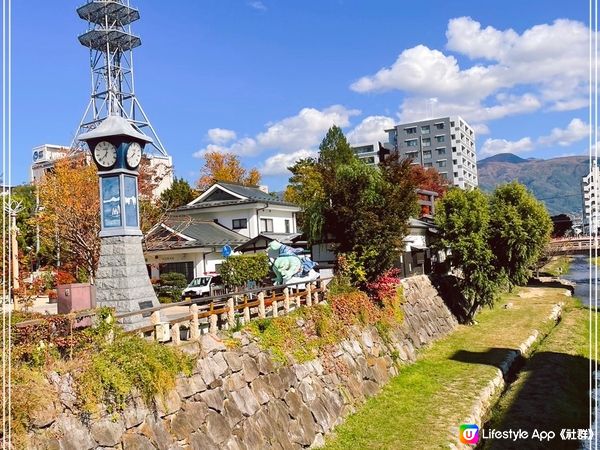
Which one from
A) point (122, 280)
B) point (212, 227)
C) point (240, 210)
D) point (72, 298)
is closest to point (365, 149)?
point (240, 210)

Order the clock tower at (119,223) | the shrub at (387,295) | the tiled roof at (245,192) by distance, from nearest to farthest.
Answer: the clock tower at (119,223) < the shrub at (387,295) < the tiled roof at (245,192)

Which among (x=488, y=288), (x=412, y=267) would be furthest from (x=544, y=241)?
(x=412, y=267)

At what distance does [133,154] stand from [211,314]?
4713 millimetres

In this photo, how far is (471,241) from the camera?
28.7 metres

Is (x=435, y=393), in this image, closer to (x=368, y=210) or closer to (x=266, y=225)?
(x=368, y=210)

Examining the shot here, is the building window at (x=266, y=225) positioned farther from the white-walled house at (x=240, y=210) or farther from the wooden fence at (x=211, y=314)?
the wooden fence at (x=211, y=314)

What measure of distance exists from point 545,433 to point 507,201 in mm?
19787

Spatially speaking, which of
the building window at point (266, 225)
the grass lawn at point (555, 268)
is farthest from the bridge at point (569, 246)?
the building window at point (266, 225)

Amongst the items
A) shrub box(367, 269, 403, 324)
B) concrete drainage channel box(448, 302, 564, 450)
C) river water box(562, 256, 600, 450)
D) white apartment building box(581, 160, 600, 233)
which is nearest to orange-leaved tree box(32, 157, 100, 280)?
shrub box(367, 269, 403, 324)

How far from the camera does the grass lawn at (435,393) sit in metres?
13.5

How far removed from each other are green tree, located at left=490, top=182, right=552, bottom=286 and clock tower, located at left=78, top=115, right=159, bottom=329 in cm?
2306

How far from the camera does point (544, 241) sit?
31766 mm

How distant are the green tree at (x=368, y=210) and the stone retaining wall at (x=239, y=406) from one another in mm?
3682

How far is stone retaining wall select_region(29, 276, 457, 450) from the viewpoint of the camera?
26.1 feet
